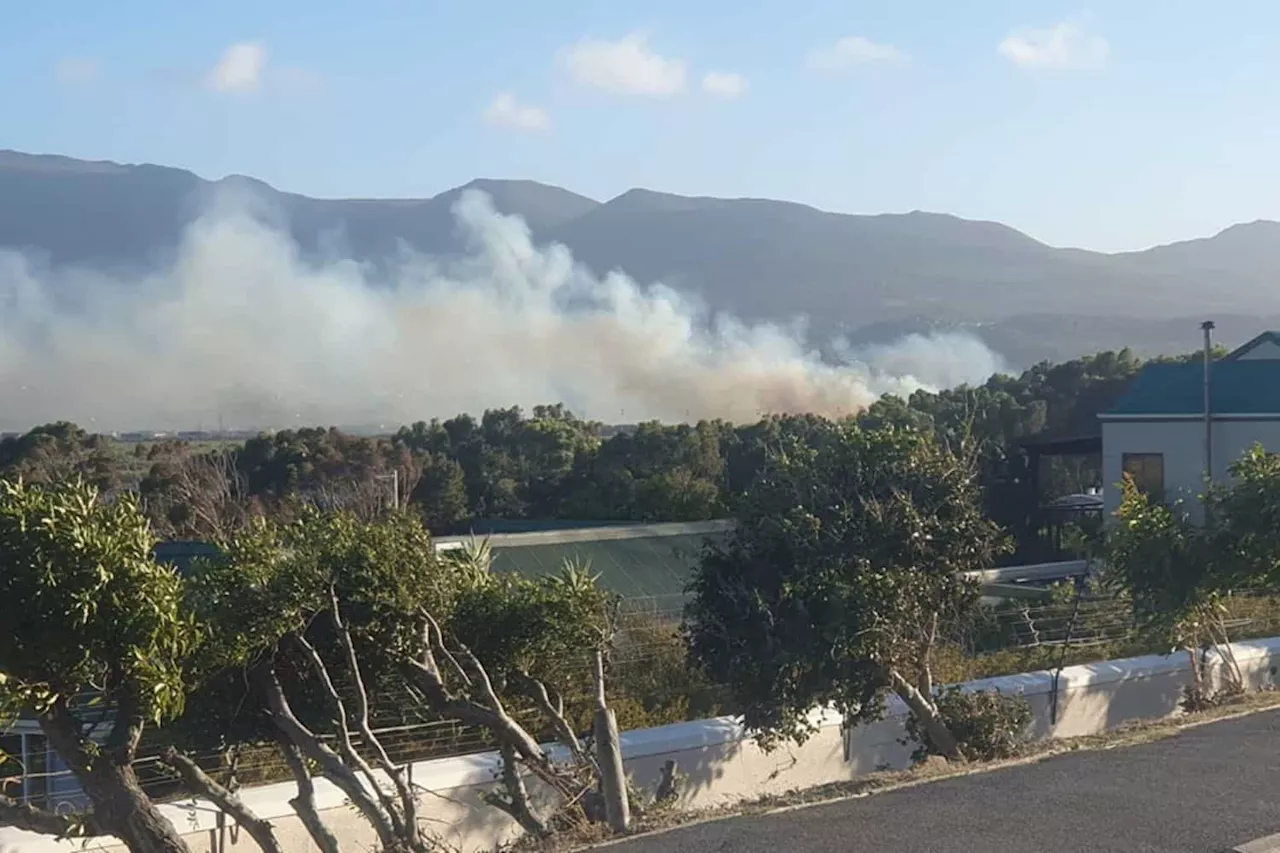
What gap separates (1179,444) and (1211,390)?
1423 millimetres

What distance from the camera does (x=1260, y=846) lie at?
7.79 metres

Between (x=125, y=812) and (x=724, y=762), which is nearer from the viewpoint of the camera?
(x=125, y=812)

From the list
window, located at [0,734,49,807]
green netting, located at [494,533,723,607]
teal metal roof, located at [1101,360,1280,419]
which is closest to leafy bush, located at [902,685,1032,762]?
window, located at [0,734,49,807]

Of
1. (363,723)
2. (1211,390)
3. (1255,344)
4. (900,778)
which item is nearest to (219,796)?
(363,723)

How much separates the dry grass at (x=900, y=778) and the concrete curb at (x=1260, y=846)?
2151mm

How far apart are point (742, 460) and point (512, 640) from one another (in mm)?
40163

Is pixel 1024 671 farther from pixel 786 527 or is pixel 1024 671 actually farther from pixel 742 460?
pixel 742 460

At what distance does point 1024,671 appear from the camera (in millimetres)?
15648

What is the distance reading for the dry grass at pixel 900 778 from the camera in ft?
29.3

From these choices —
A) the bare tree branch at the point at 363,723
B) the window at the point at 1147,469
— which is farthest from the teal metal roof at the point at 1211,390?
A: the bare tree branch at the point at 363,723

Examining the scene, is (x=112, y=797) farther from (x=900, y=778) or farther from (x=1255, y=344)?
(x=1255, y=344)

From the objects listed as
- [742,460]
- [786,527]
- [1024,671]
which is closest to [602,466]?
[742,460]

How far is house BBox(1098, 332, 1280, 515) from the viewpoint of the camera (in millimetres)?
34625

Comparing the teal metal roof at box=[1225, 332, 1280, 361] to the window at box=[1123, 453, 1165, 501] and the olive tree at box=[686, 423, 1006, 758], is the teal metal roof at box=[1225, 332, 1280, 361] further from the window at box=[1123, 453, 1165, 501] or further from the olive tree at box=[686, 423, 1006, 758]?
the olive tree at box=[686, 423, 1006, 758]
